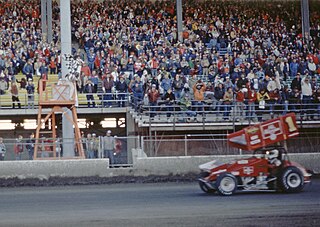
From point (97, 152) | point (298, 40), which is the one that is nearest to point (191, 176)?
point (97, 152)

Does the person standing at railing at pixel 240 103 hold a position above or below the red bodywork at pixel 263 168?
above

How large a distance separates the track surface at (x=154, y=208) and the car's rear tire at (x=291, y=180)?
245mm

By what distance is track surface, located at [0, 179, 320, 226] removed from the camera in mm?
13320

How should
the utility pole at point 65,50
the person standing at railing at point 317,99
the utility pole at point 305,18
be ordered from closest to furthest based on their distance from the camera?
the utility pole at point 65,50, the person standing at railing at point 317,99, the utility pole at point 305,18

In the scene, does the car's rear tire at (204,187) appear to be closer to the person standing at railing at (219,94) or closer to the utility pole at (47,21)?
the person standing at railing at (219,94)

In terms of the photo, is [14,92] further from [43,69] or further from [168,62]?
[168,62]

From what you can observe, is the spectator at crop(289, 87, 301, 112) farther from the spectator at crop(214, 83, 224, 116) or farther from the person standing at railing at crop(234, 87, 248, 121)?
the spectator at crop(214, 83, 224, 116)

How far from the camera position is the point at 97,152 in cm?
2328

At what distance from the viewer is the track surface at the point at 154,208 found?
1332 centimetres

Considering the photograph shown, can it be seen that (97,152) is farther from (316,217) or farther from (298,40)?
(298,40)

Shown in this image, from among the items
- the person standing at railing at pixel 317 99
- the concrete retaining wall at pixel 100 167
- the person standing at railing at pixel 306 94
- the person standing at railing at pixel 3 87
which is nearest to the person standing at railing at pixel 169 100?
the person standing at railing at pixel 306 94

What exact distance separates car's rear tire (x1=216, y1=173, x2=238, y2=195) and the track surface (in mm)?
241

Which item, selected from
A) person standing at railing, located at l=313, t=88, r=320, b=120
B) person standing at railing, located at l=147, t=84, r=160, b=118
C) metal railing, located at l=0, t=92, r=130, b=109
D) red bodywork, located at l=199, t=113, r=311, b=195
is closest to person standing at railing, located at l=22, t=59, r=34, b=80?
metal railing, located at l=0, t=92, r=130, b=109

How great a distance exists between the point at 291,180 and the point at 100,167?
25.0ft
